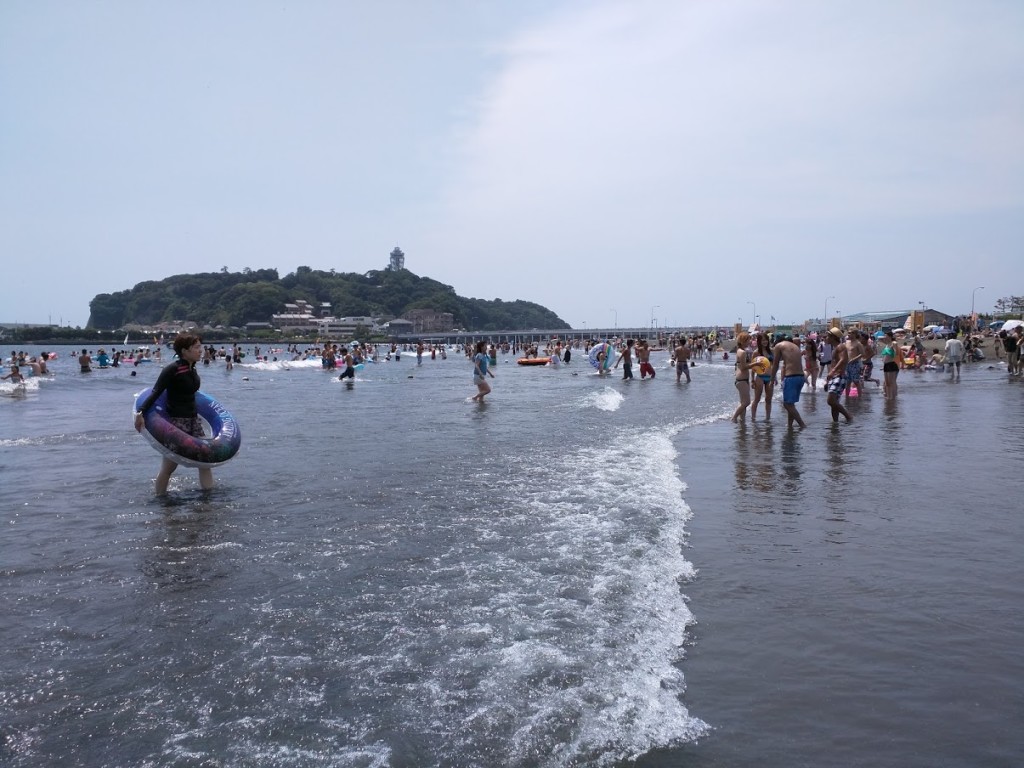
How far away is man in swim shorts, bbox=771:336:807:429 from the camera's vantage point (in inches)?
463

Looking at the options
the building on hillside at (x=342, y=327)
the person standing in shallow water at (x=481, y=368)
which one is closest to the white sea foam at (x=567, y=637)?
the person standing in shallow water at (x=481, y=368)

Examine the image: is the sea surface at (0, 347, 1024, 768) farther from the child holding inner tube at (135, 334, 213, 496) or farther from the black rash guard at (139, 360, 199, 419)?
the black rash guard at (139, 360, 199, 419)

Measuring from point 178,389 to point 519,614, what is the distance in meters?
4.98

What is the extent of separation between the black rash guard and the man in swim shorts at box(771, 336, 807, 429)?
Answer: 8643 mm

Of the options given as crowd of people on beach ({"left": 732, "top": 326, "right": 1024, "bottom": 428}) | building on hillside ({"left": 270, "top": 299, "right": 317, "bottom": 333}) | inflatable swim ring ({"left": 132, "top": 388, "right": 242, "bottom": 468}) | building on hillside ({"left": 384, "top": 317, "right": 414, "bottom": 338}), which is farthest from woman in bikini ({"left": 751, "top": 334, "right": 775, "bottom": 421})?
building on hillside ({"left": 384, "top": 317, "right": 414, "bottom": 338})

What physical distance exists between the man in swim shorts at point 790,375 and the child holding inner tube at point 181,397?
Answer: 8606 mm

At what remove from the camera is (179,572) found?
4809 mm

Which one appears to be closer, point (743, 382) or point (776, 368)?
point (776, 368)

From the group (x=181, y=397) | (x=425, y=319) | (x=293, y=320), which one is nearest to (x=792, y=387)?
(x=181, y=397)

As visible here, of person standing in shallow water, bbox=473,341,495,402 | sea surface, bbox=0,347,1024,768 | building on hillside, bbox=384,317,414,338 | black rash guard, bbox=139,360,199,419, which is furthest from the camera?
building on hillside, bbox=384,317,414,338

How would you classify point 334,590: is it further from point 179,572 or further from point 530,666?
point 530,666

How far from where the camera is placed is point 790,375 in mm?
11930

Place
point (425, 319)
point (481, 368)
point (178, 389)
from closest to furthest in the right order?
1. point (178, 389)
2. point (481, 368)
3. point (425, 319)

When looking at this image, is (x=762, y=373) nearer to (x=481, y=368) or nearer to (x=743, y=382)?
(x=743, y=382)
